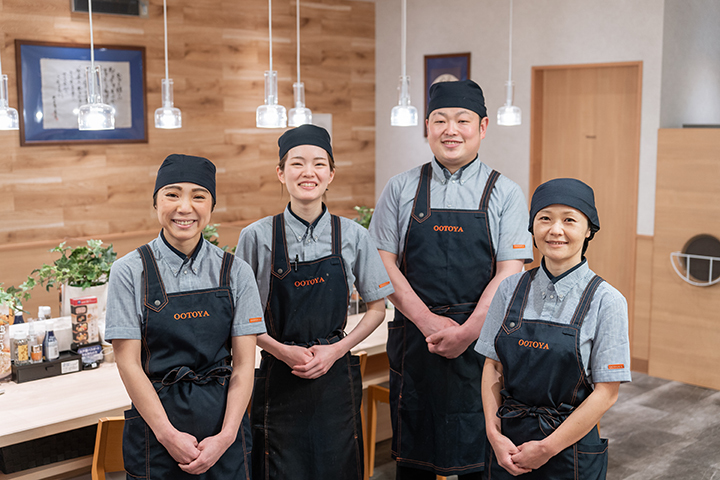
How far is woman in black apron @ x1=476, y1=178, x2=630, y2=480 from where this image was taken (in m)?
1.99

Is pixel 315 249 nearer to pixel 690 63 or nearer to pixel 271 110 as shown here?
pixel 271 110

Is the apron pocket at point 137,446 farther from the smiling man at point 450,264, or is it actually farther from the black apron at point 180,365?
the smiling man at point 450,264

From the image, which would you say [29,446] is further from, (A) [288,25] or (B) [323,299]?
(A) [288,25]

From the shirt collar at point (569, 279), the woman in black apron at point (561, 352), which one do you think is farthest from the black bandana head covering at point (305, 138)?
the shirt collar at point (569, 279)

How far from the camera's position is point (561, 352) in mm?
2000

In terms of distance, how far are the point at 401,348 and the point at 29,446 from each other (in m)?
1.40

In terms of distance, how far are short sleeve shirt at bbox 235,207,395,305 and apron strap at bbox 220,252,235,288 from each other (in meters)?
0.28

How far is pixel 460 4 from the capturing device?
6535mm

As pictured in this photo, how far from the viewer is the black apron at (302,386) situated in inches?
98.3

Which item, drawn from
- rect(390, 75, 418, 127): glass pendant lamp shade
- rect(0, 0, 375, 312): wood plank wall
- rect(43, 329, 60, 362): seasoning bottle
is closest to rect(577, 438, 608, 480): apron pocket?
rect(43, 329, 60, 362): seasoning bottle

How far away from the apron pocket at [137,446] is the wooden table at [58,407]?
63 centimetres

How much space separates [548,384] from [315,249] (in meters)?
0.90

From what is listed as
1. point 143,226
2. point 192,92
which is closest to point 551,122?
point 192,92

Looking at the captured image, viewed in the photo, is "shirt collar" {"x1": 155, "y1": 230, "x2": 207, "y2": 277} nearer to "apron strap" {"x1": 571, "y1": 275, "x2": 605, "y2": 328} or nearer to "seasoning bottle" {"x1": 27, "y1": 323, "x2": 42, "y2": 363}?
"apron strap" {"x1": 571, "y1": 275, "x2": 605, "y2": 328}
